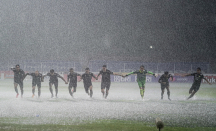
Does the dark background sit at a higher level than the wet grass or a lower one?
higher

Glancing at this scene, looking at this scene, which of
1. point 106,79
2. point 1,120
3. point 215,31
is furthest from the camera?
point 215,31

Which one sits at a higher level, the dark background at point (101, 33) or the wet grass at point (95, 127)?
the dark background at point (101, 33)

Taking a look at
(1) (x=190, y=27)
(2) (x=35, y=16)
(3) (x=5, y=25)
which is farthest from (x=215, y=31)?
(3) (x=5, y=25)

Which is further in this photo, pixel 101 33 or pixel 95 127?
pixel 101 33

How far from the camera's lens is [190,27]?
46844 mm

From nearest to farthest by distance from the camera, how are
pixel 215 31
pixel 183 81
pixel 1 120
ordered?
pixel 1 120 < pixel 183 81 < pixel 215 31

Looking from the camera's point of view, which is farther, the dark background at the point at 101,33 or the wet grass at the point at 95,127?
the dark background at the point at 101,33

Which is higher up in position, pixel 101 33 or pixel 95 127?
pixel 101 33

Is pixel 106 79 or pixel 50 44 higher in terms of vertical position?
pixel 50 44

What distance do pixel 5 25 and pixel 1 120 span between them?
145ft

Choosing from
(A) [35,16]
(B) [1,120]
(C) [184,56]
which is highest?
(A) [35,16]

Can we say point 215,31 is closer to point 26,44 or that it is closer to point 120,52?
point 120,52

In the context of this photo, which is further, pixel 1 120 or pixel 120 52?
pixel 120 52

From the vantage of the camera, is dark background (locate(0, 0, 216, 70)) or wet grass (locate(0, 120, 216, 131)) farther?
dark background (locate(0, 0, 216, 70))
